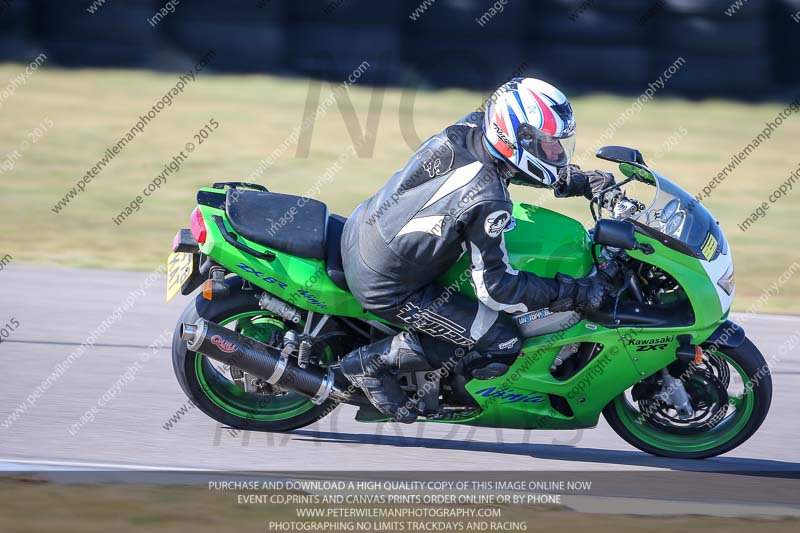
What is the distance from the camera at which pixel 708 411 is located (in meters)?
5.11

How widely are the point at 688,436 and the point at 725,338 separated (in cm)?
56

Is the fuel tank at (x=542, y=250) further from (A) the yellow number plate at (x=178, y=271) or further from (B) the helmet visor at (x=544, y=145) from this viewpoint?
(A) the yellow number plate at (x=178, y=271)

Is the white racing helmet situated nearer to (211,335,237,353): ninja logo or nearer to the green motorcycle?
the green motorcycle

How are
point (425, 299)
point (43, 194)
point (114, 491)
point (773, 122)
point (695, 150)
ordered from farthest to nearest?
point (773, 122)
point (695, 150)
point (43, 194)
point (425, 299)
point (114, 491)

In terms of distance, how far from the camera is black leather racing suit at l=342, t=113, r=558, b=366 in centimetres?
456

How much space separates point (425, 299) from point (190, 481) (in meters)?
1.29

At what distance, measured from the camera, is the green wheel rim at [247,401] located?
17.5 feet

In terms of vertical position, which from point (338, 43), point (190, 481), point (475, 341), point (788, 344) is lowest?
point (338, 43)

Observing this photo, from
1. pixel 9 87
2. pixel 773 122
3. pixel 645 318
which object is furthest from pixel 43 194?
pixel 773 122

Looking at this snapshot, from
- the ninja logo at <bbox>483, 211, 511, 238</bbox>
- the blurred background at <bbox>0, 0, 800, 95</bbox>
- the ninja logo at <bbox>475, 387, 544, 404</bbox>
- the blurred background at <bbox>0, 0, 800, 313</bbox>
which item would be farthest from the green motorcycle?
the blurred background at <bbox>0, 0, 800, 95</bbox>

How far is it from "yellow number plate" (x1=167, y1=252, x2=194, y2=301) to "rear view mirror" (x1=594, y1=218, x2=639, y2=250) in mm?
1893

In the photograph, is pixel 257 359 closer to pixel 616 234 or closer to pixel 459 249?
pixel 459 249

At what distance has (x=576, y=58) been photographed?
14945 millimetres

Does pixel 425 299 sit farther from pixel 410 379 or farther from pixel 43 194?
pixel 43 194
